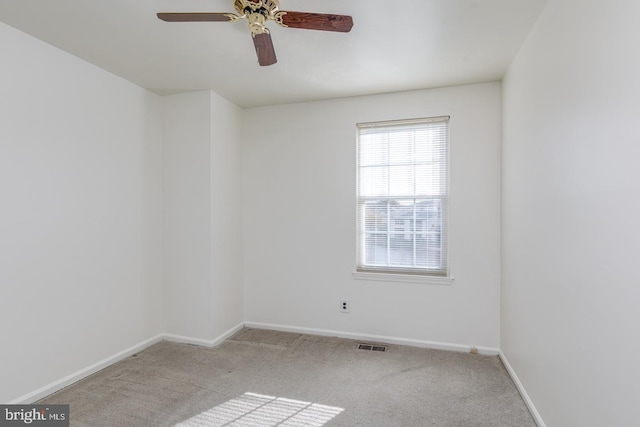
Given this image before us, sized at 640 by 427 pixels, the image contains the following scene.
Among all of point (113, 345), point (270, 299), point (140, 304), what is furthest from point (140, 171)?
point (270, 299)

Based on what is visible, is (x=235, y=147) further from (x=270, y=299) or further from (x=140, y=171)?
(x=270, y=299)

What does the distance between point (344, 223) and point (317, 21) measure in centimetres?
206

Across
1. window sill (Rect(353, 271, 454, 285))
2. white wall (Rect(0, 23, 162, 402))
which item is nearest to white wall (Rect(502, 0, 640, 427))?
window sill (Rect(353, 271, 454, 285))

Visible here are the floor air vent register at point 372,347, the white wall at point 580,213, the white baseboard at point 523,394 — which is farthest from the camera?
the floor air vent register at point 372,347

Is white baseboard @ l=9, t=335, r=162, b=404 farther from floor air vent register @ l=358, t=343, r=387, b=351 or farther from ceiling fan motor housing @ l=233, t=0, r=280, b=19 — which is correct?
ceiling fan motor housing @ l=233, t=0, r=280, b=19

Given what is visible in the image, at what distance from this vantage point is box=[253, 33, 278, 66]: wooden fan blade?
181cm

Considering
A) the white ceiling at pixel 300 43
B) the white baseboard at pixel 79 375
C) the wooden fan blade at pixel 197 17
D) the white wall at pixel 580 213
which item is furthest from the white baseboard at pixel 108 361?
the white wall at pixel 580 213

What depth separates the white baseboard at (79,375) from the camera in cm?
215

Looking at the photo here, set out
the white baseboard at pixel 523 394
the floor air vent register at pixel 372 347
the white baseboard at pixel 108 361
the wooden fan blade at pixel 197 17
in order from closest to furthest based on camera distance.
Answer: the wooden fan blade at pixel 197 17
the white baseboard at pixel 523 394
the white baseboard at pixel 108 361
the floor air vent register at pixel 372 347

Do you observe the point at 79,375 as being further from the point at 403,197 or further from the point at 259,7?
the point at 403,197

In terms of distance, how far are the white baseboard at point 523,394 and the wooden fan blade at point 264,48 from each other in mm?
2749
